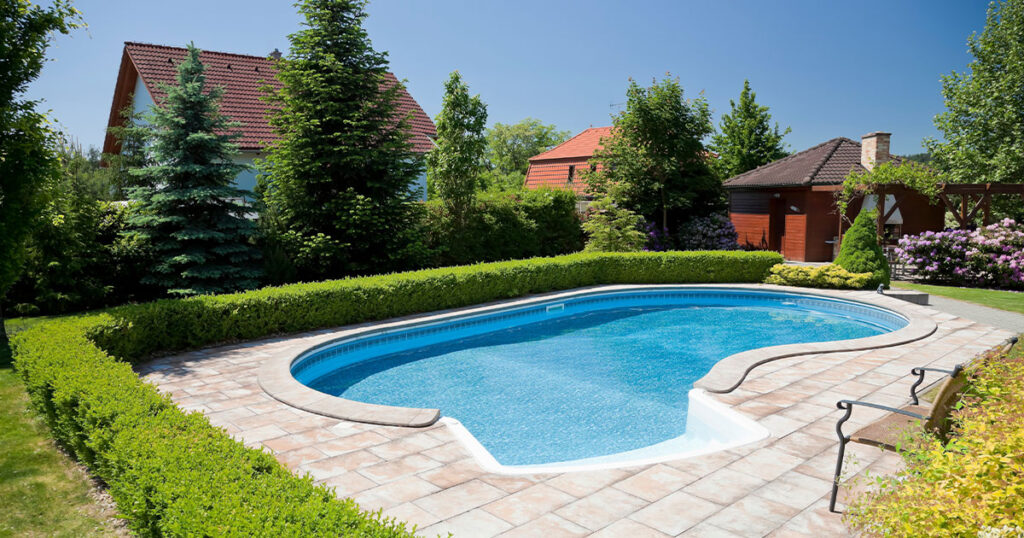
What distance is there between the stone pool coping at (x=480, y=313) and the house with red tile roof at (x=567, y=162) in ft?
63.1

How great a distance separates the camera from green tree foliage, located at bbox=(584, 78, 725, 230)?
2175 cm

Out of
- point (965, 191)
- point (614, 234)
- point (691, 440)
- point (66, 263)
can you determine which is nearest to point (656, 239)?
point (614, 234)

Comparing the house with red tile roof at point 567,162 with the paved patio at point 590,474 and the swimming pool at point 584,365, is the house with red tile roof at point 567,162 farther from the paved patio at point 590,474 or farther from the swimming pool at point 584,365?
the paved patio at point 590,474

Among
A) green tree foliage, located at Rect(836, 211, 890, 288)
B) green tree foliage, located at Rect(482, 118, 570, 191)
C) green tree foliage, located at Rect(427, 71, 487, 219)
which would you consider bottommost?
green tree foliage, located at Rect(836, 211, 890, 288)

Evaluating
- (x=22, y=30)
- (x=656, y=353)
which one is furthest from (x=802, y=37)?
(x=22, y=30)

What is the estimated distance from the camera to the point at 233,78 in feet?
66.7

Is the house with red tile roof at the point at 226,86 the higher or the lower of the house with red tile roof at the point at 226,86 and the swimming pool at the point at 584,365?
the higher

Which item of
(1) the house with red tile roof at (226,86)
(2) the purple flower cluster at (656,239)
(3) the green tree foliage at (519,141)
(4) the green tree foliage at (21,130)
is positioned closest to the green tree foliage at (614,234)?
(2) the purple flower cluster at (656,239)

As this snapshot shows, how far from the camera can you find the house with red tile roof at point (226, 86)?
18.4m

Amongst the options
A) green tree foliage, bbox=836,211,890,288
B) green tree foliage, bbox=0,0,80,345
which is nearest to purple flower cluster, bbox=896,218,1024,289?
green tree foliage, bbox=836,211,890,288

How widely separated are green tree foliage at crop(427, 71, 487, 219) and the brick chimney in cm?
1478

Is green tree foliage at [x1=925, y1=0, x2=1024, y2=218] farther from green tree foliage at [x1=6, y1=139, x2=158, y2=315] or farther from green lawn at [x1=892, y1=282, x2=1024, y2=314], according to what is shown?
green tree foliage at [x1=6, y1=139, x2=158, y2=315]

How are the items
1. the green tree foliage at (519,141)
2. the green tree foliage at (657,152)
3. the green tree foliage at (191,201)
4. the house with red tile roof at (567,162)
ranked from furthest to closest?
the green tree foliage at (519,141) < the house with red tile roof at (567,162) < the green tree foliage at (657,152) < the green tree foliage at (191,201)

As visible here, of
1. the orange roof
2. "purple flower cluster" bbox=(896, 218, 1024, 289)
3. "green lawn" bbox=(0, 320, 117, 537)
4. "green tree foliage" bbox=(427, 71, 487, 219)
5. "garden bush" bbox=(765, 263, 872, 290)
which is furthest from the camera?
the orange roof
